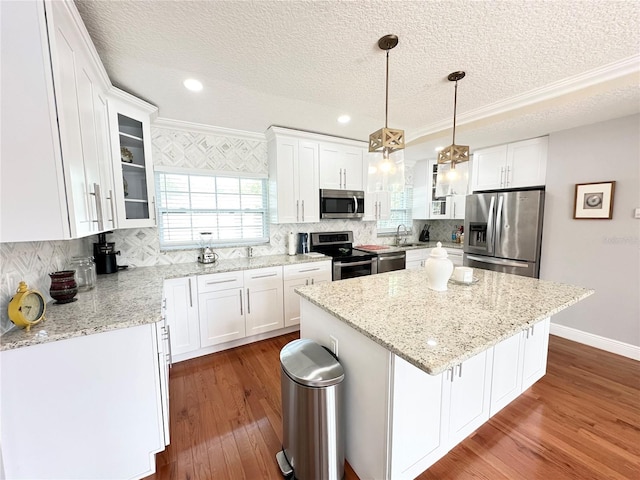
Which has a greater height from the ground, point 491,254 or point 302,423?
point 491,254

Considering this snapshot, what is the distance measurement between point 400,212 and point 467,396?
3.79 metres

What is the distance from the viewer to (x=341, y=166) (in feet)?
12.1

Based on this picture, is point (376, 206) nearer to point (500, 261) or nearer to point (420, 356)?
point (500, 261)

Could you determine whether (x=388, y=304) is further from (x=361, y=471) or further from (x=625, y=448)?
(x=625, y=448)

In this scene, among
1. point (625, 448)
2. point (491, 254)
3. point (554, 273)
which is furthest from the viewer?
point (491, 254)

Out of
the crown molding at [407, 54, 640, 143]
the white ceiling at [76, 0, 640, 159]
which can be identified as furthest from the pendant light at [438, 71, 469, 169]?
the crown molding at [407, 54, 640, 143]

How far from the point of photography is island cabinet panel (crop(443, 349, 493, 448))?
1.41m

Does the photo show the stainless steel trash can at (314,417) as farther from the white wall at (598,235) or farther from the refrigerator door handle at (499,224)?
the white wall at (598,235)

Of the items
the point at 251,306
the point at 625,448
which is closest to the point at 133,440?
the point at 251,306

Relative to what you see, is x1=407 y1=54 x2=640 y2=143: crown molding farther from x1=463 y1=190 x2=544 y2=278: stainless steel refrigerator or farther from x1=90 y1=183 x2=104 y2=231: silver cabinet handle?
x1=90 y1=183 x2=104 y2=231: silver cabinet handle

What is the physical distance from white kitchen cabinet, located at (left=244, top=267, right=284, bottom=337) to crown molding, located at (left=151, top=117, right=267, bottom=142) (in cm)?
173

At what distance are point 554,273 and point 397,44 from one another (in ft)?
10.6

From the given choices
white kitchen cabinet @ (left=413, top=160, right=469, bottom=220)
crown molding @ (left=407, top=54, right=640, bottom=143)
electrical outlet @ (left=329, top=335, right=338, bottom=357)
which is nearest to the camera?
electrical outlet @ (left=329, top=335, right=338, bottom=357)

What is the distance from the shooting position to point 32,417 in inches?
46.2
